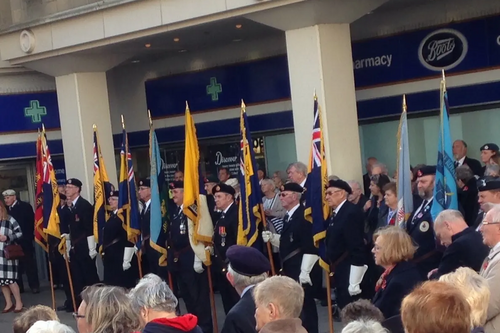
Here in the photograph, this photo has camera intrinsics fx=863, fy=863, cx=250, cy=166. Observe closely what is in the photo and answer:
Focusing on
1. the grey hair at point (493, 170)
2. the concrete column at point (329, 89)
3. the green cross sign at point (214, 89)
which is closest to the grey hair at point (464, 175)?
the grey hair at point (493, 170)

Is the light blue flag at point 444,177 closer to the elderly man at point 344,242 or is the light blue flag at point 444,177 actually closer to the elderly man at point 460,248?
Result: the elderly man at point 344,242

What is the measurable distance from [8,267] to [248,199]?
181 inches

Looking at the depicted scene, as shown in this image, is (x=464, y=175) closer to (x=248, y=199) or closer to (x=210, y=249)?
(x=248, y=199)

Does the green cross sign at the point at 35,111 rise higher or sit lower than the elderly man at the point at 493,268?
higher

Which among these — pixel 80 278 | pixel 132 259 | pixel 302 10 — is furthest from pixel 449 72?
pixel 80 278

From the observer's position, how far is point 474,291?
411 cm

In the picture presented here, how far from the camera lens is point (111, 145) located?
1381cm

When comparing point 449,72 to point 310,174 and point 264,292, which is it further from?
point 264,292

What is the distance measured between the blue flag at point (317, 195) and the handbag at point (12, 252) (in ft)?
16.8

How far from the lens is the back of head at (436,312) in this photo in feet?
10.5

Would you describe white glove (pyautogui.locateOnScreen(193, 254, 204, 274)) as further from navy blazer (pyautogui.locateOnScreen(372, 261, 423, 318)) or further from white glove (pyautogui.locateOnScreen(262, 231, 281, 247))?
navy blazer (pyautogui.locateOnScreen(372, 261, 423, 318))

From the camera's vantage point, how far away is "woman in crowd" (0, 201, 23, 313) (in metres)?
11.9

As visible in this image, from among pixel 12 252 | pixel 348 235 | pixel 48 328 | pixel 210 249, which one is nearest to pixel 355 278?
pixel 348 235

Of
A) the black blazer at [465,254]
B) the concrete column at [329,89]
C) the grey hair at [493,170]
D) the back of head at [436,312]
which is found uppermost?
the concrete column at [329,89]
